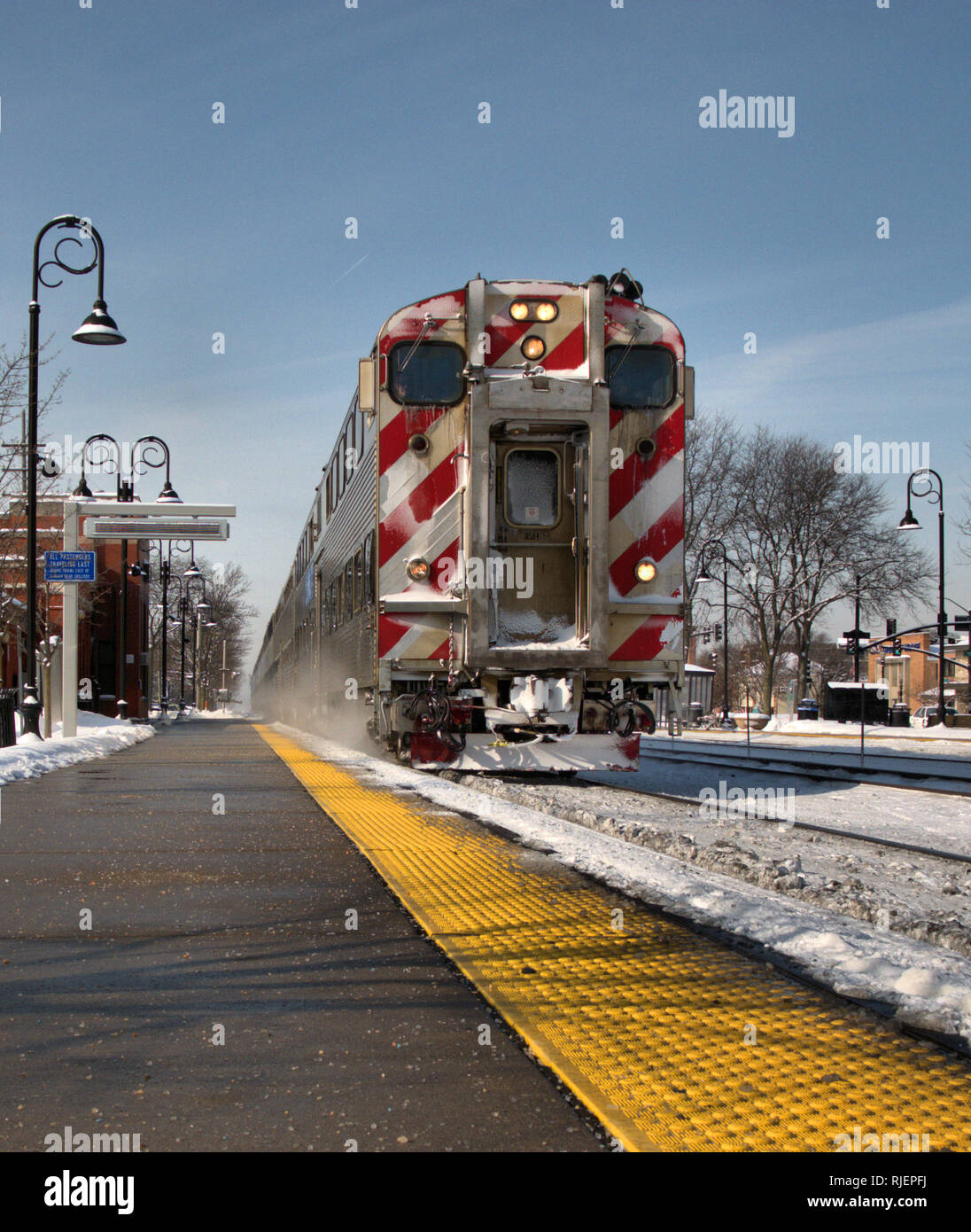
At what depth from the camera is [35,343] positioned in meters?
17.1

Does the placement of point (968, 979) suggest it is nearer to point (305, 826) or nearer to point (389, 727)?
point (305, 826)

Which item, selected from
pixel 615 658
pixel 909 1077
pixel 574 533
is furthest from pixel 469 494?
pixel 909 1077

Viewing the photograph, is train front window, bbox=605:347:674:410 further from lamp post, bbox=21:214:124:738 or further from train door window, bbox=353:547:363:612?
lamp post, bbox=21:214:124:738

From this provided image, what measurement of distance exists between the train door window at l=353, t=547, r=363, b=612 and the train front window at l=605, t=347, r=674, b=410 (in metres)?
3.66

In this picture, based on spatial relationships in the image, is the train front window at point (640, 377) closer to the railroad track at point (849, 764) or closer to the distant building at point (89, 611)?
the railroad track at point (849, 764)

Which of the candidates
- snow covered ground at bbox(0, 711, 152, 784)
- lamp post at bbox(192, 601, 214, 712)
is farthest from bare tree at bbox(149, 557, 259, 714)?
snow covered ground at bbox(0, 711, 152, 784)

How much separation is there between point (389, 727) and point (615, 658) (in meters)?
2.34

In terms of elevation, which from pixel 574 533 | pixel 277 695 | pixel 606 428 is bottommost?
pixel 277 695

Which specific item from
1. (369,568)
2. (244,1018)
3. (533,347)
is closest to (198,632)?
(369,568)

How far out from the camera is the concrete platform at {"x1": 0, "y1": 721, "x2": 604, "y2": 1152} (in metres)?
2.46

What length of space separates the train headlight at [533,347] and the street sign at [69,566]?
11.6 metres

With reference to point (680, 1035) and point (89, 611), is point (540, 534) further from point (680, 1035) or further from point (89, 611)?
point (89, 611)

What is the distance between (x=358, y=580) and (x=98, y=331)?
22.0ft
